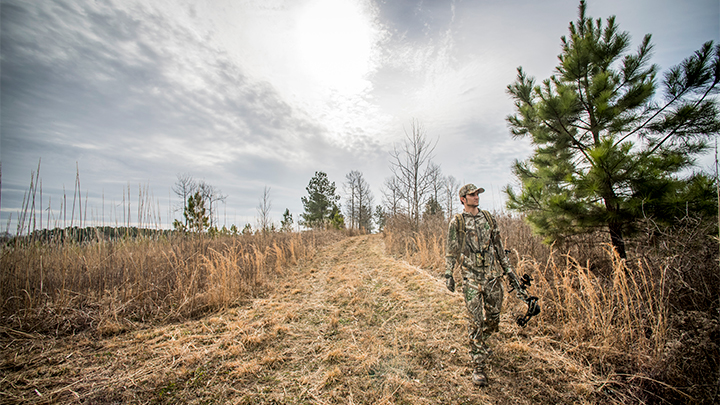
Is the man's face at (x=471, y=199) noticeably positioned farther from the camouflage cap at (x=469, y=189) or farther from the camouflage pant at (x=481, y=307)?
the camouflage pant at (x=481, y=307)

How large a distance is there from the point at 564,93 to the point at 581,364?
13.2 feet

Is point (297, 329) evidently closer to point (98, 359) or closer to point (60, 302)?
point (98, 359)

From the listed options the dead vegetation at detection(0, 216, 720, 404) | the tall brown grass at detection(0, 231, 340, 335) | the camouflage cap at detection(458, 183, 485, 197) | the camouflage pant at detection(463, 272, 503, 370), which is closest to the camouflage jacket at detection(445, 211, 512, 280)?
the camouflage pant at detection(463, 272, 503, 370)

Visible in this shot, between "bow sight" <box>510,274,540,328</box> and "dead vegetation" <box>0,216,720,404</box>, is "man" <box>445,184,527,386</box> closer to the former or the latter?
"bow sight" <box>510,274,540,328</box>

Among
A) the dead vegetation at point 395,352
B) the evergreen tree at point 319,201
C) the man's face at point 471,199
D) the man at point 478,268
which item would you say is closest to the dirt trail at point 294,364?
the dead vegetation at point 395,352

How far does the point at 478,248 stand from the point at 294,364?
2.71 meters

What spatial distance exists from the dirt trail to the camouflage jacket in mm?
1096

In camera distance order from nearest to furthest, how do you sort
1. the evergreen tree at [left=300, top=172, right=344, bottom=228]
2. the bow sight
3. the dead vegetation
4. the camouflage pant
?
the dead vegetation
the bow sight
the camouflage pant
the evergreen tree at [left=300, top=172, right=344, bottom=228]

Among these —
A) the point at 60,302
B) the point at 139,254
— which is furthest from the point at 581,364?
the point at 139,254

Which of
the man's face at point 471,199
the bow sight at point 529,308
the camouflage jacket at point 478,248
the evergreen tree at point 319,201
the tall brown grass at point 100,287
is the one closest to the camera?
the bow sight at point 529,308

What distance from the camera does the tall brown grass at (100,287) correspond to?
145 inches

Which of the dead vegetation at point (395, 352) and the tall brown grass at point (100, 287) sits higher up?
the tall brown grass at point (100, 287)

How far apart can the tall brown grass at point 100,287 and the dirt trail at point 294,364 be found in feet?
1.34

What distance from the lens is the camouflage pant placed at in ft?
9.10
